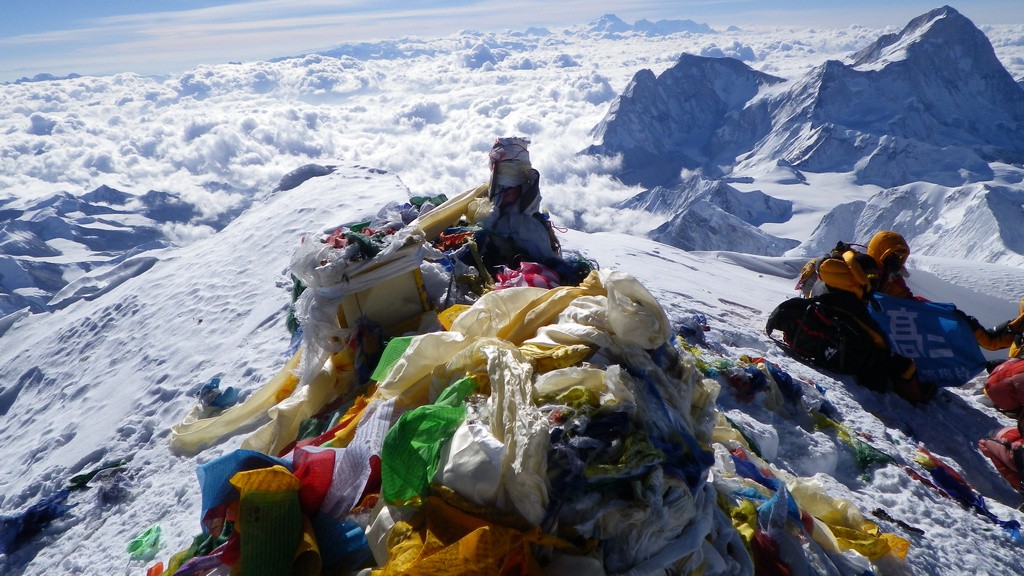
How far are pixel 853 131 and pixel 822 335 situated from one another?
15708cm

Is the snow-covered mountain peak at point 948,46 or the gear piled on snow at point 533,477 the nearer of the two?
the gear piled on snow at point 533,477

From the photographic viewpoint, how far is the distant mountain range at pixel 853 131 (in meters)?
83.8

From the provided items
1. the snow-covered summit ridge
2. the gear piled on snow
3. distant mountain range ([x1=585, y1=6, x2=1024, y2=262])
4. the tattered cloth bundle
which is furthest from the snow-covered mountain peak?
the tattered cloth bundle

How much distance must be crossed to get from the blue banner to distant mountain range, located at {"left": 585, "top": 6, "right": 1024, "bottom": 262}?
77281 mm

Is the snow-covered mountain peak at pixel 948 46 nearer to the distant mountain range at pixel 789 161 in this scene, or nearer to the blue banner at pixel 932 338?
the distant mountain range at pixel 789 161

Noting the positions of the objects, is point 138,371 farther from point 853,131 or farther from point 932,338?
point 853,131

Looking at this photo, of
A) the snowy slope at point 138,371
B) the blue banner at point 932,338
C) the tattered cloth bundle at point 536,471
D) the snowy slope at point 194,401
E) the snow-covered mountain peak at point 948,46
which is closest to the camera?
the tattered cloth bundle at point 536,471

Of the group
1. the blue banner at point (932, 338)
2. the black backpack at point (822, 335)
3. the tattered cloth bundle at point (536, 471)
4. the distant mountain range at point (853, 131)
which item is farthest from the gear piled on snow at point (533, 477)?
the distant mountain range at point (853, 131)

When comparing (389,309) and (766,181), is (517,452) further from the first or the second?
(766,181)

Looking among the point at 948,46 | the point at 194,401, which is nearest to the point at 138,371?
the point at 194,401

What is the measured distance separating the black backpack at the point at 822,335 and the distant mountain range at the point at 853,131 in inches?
3064

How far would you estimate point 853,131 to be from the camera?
136250 millimetres

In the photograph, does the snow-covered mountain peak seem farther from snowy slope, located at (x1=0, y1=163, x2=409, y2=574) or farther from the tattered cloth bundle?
the tattered cloth bundle

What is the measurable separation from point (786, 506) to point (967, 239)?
82.2 m
